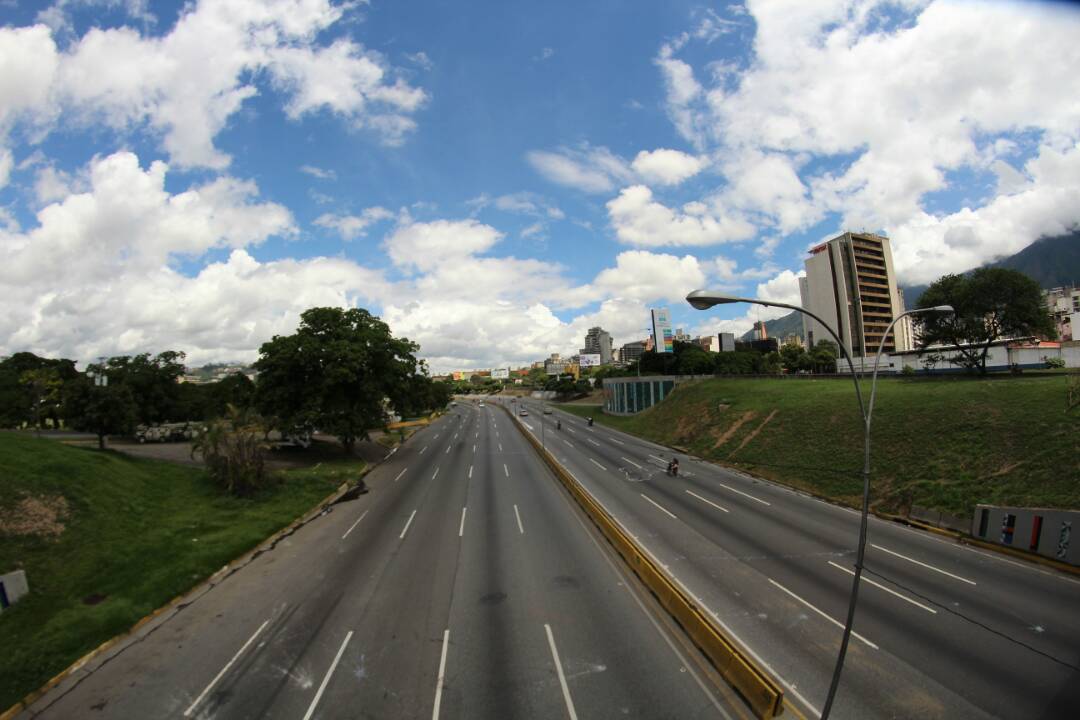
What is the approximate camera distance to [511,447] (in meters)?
53.2

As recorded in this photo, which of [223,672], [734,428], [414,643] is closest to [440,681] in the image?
[414,643]

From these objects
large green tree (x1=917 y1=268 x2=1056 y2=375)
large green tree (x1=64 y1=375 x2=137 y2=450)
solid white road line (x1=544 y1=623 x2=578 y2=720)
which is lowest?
solid white road line (x1=544 y1=623 x2=578 y2=720)

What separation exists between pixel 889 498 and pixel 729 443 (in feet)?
60.6

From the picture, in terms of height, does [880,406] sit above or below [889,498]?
above

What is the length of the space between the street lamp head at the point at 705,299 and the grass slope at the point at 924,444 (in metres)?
21.3

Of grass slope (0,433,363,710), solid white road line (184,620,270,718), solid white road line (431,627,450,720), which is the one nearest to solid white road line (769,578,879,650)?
solid white road line (431,627,450,720)

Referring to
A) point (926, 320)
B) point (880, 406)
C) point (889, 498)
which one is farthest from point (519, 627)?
point (926, 320)

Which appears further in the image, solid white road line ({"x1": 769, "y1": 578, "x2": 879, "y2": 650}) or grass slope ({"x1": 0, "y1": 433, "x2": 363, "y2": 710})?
grass slope ({"x1": 0, "y1": 433, "x2": 363, "y2": 710})

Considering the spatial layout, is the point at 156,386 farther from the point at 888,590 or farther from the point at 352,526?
the point at 888,590

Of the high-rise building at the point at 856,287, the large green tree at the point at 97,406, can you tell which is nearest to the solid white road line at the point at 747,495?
the large green tree at the point at 97,406

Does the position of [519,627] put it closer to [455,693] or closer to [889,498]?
[455,693]

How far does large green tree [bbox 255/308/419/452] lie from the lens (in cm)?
3847

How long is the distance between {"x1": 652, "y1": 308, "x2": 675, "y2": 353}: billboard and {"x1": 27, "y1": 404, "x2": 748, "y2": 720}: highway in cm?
10131

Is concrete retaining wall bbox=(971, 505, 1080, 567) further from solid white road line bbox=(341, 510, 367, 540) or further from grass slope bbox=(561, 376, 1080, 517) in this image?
solid white road line bbox=(341, 510, 367, 540)
